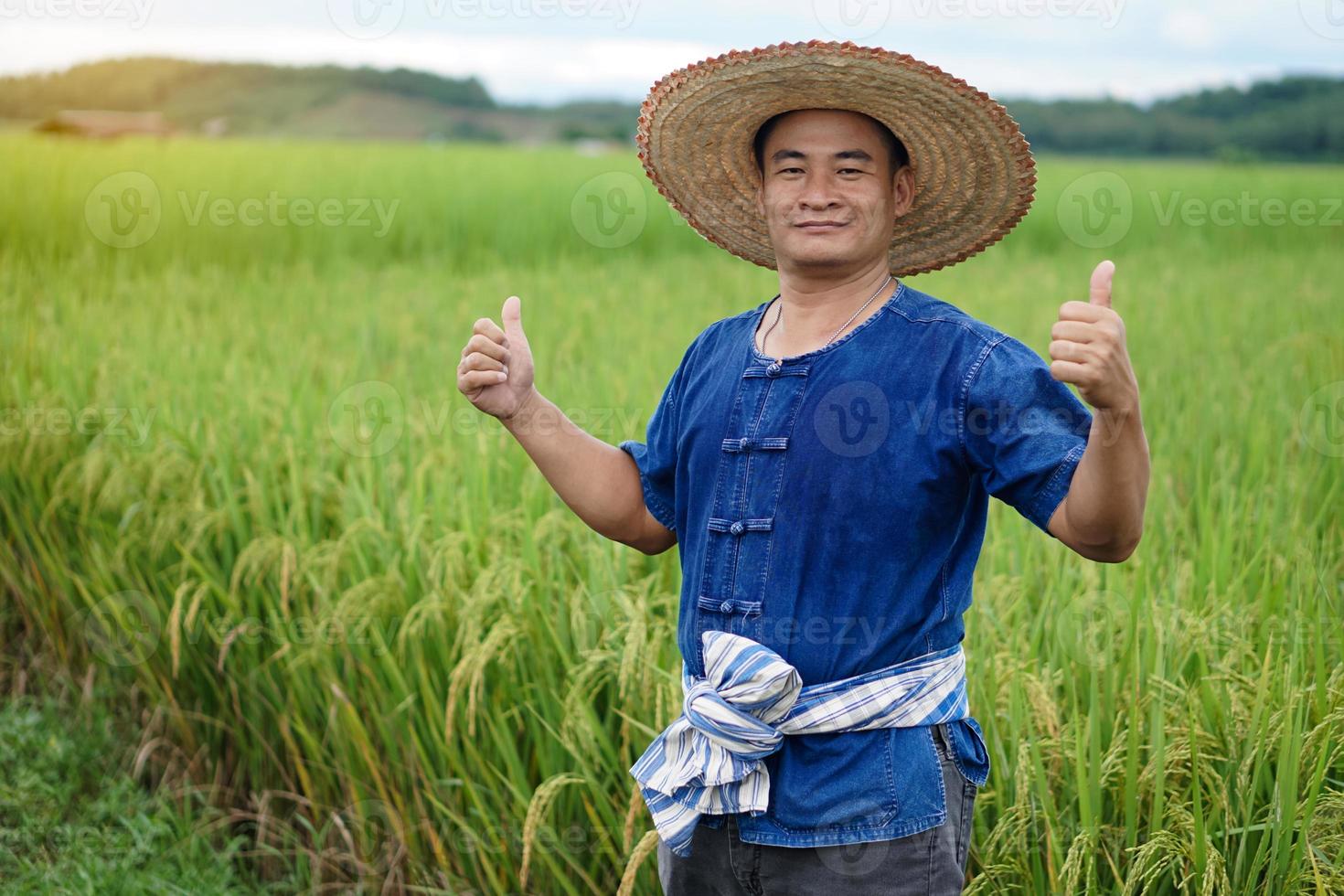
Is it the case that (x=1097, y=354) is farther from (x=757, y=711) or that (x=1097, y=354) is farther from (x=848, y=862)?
(x=848, y=862)

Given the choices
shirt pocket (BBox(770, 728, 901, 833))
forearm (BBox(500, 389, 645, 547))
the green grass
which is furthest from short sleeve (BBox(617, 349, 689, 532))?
the green grass

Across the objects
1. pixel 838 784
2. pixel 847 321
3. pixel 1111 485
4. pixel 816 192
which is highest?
pixel 816 192

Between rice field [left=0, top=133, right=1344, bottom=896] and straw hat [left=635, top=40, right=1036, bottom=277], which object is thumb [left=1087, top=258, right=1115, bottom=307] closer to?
straw hat [left=635, top=40, right=1036, bottom=277]

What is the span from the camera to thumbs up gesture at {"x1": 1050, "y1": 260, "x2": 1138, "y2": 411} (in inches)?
48.6

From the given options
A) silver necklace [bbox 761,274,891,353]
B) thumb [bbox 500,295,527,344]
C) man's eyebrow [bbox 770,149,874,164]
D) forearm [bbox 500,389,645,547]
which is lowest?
forearm [bbox 500,389,645,547]

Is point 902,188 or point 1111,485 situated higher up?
point 902,188

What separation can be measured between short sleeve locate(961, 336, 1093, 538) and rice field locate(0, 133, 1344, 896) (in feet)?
1.92

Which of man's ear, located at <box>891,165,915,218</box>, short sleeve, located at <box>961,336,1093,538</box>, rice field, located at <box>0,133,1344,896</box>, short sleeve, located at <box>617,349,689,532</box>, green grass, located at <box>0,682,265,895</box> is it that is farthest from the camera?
green grass, located at <box>0,682,265,895</box>

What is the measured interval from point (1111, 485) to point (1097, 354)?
0.15m

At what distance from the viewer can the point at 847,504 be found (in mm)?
1477

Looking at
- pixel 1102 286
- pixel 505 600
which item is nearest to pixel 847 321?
pixel 1102 286

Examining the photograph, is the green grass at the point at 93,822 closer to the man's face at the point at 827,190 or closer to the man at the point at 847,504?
the man at the point at 847,504

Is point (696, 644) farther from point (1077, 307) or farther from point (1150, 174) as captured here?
point (1150, 174)

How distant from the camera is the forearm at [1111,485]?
4.17 feet
